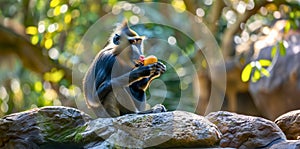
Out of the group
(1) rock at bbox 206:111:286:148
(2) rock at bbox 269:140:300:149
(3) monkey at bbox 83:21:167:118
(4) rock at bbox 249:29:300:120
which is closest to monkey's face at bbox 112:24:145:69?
(3) monkey at bbox 83:21:167:118

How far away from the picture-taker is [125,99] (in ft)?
8.13

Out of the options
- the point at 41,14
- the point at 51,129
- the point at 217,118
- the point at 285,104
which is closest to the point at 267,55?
the point at 285,104

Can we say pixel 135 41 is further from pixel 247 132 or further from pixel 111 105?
pixel 247 132

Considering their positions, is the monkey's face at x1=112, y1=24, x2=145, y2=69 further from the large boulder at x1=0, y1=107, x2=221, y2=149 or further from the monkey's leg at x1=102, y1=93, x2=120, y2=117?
the large boulder at x1=0, y1=107, x2=221, y2=149

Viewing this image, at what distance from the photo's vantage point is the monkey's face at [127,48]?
99.6 inches

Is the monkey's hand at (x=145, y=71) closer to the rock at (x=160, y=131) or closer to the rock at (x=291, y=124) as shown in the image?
the rock at (x=160, y=131)

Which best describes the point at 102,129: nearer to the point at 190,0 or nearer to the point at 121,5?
the point at 190,0

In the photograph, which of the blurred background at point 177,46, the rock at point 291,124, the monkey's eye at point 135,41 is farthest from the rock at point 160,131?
the blurred background at point 177,46

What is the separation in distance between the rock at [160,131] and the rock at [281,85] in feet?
12.8

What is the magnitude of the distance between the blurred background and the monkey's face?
2173mm

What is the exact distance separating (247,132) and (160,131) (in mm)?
530

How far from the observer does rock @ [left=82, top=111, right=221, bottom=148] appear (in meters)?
2.24

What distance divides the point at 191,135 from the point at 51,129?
0.69 meters

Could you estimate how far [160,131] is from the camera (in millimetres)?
2246
